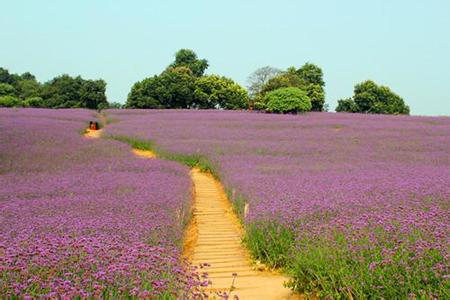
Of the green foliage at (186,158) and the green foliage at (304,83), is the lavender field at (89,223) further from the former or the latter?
the green foliage at (304,83)

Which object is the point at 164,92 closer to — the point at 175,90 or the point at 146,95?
the point at 175,90

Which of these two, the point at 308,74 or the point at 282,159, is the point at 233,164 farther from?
the point at 308,74

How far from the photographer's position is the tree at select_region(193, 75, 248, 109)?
52.7 m

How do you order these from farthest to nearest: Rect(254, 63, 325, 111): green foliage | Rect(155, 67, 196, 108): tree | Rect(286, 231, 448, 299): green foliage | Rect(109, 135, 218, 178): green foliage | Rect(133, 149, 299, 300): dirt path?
Rect(155, 67, 196, 108): tree < Rect(254, 63, 325, 111): green foliage < Rect(109, 135, 218, 178): green foliage < Rect(133, 149, 299, 300): dirt path < Rect(286, 231, 448, 299): green foliage

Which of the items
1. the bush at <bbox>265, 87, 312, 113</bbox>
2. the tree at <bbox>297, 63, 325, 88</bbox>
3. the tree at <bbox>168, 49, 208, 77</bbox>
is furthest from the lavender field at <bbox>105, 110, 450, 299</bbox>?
the tree at <bbox>168, 49, 208, 77</bbox>

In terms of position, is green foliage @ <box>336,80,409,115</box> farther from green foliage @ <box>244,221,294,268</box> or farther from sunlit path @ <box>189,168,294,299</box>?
green foliage @ <box>244,221,294,268</box>

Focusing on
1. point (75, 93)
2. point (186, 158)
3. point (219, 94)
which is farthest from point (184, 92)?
point (186, 158)

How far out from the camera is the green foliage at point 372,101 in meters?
60.8

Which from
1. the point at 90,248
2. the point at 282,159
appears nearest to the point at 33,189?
the point at 90,248

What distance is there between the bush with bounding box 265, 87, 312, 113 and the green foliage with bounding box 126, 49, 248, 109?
46.3 feet

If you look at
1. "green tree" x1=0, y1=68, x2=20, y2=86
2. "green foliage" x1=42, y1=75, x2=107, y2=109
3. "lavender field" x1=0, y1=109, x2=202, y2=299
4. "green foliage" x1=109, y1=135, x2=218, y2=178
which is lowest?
"green foliage" x1=109, y1=135, x2=218, y2=178

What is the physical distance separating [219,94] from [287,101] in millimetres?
15941

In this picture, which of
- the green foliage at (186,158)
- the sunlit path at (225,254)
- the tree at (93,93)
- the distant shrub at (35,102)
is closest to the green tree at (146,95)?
the tree at (93,93)

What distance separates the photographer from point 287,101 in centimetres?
3784
